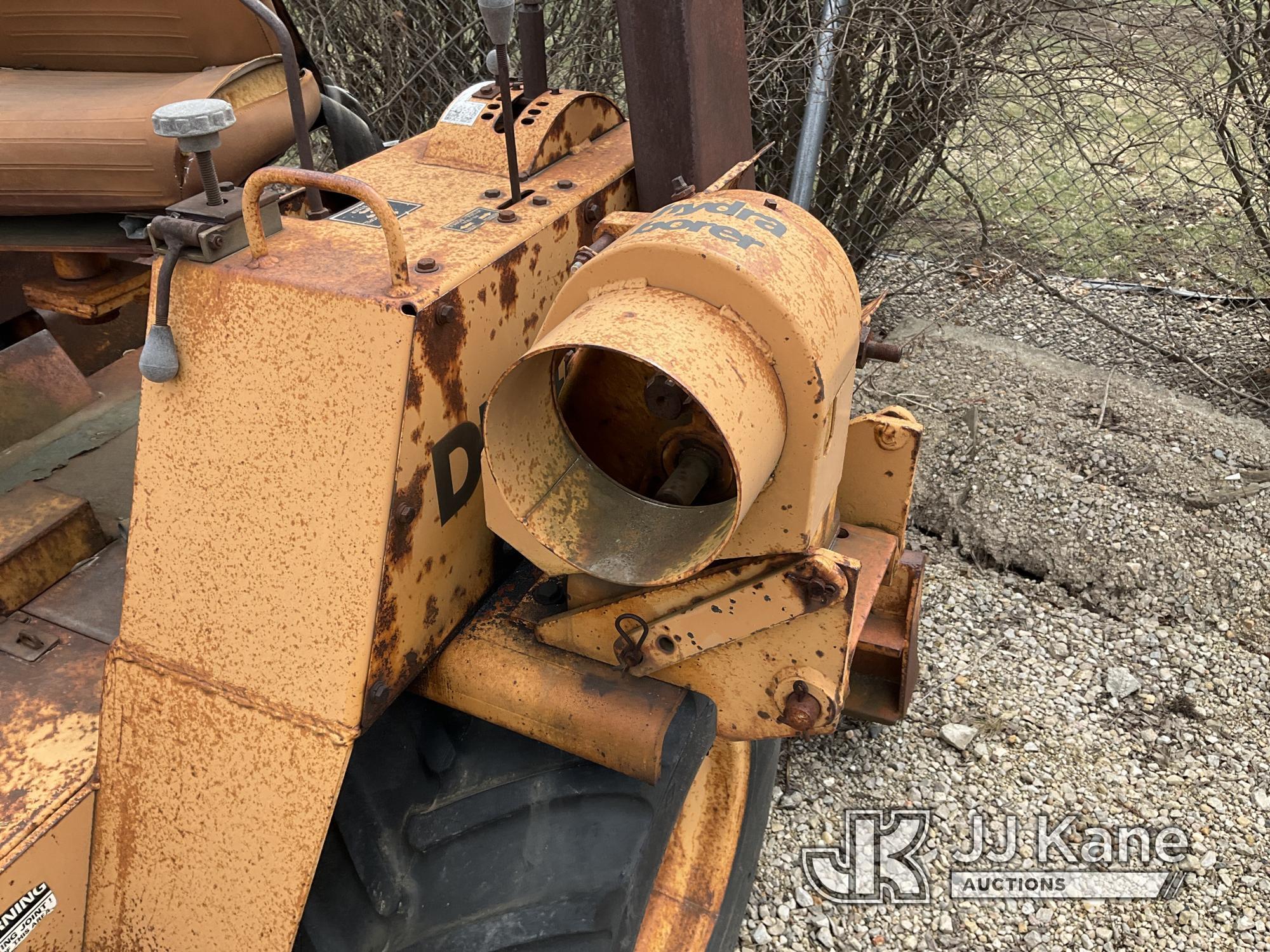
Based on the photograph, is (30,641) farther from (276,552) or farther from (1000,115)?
(1000,115)

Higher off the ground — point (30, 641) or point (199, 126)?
point (199, 126)

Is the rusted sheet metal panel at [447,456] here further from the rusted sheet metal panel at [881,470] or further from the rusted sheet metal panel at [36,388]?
the rusted sheet metal panel at [36,388]

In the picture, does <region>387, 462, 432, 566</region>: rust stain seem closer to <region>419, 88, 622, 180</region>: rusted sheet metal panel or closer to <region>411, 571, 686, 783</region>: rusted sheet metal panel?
<region>411, 571, 686, 783</region>: rusted sheet metal panel

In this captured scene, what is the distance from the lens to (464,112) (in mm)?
1623

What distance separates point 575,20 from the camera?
3301mm

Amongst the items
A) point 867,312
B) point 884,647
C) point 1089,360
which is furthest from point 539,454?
point 1089,360

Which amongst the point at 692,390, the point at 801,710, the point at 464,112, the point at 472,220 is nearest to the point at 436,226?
the point at 472,220

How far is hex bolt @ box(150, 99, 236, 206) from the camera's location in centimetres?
111

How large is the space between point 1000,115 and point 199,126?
8.06 ft

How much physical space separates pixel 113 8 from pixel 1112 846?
2.44 metres

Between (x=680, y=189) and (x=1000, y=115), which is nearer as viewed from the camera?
(x=680, y=189)

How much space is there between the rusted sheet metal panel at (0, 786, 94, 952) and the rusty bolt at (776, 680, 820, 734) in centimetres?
95

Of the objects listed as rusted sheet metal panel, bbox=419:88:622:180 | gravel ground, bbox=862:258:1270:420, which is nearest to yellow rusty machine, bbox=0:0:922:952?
rusted sheet metal panel, bbox=419:88:622:180

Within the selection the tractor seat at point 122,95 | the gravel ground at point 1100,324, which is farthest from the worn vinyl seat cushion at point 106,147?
the gravel ground at point 1100,324
